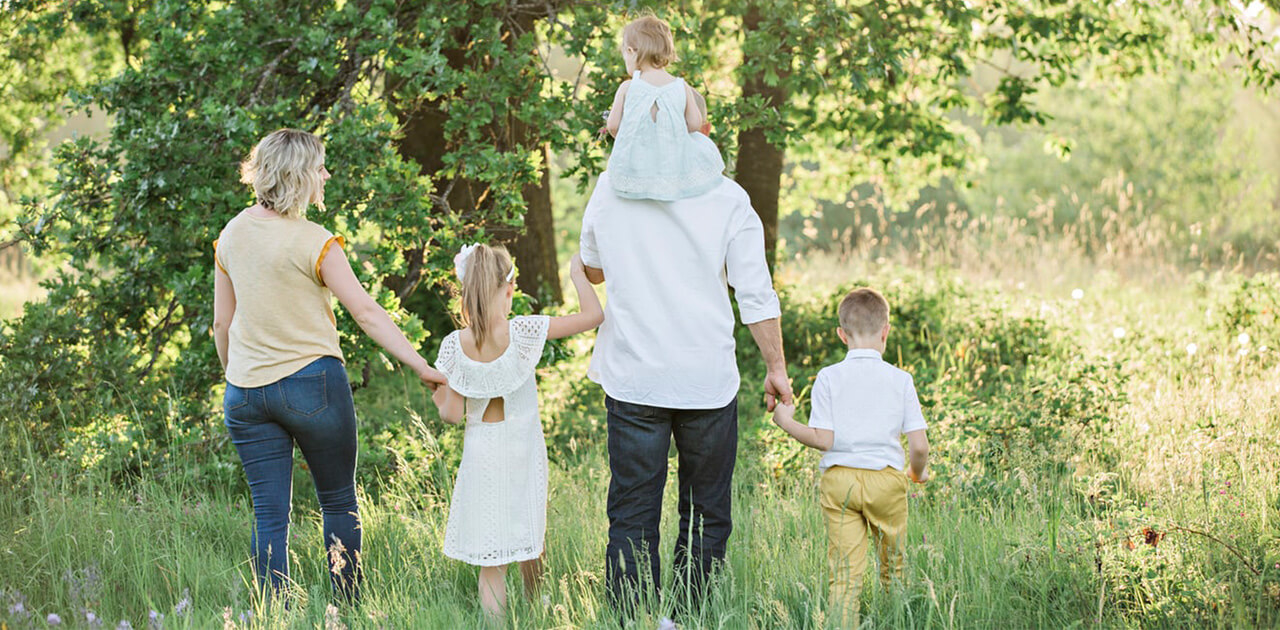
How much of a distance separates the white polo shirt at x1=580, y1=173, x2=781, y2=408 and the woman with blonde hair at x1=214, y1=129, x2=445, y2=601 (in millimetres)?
777

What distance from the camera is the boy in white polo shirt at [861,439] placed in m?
3.71

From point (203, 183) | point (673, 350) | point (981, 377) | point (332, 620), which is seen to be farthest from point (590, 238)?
point (981, 377)

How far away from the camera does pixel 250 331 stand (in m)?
3.80

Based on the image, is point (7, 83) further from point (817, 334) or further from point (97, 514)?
point (817, 334)

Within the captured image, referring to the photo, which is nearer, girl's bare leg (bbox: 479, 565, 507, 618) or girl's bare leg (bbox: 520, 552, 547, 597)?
girl's bare leg (bbox: 479, 565, 507, 618)

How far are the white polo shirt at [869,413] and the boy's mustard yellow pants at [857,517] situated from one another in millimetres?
49

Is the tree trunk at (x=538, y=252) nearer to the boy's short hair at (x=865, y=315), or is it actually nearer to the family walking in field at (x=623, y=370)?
the family walking in field at (x=623, y=370)

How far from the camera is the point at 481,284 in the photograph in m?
3.83

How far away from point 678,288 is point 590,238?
398mm

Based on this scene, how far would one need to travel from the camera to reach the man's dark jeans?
3.68 m

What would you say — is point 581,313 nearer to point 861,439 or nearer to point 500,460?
point 500,460

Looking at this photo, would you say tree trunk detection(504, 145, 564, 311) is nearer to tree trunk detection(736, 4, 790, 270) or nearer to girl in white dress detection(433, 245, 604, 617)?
tree trunk detection(736, 4, 790, 270)

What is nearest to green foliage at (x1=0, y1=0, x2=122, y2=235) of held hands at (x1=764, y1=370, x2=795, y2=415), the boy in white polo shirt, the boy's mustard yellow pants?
held hands at (x1=764, y1=370, x2=795, y2=415)

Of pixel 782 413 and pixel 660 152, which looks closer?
pixel 660 152
